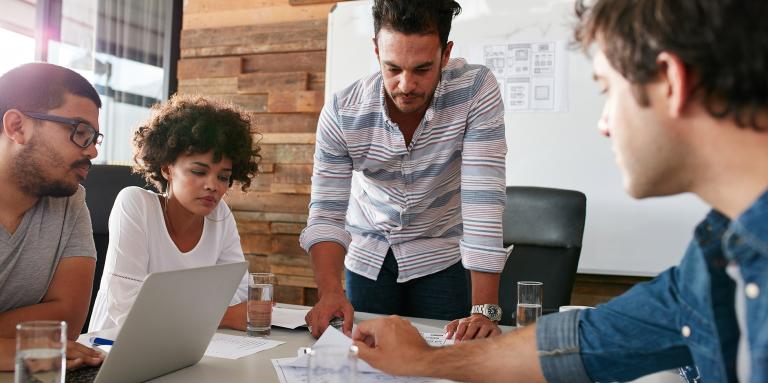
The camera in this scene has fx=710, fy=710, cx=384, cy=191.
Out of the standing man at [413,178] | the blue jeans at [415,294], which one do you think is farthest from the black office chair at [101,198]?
the blue jeans at [415,294]

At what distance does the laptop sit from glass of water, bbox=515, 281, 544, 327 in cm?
61

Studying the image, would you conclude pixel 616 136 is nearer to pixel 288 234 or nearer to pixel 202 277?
pixel 202 277

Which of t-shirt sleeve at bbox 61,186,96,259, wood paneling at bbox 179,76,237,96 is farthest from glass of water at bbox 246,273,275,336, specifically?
wood paneling at bbox 179,76,237,96

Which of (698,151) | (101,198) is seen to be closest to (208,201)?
(101,198)

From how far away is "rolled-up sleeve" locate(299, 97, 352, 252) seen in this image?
1868 millimetres

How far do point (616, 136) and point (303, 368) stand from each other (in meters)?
0.65

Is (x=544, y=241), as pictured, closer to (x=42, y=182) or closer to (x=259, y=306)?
(x=259, y=306)

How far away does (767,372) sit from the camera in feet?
2.25

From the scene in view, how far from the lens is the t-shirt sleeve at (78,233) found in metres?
1.60

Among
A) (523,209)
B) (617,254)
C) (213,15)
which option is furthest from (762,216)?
(213,15)

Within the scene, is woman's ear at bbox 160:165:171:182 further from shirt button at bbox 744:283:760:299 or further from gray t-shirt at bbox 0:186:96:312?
shirt button at bbox 744:283:760:299

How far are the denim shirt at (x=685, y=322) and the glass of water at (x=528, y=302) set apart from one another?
0.39m

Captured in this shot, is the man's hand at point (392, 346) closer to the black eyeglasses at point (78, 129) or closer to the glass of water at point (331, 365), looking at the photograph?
the glass of water at point (331, 365)

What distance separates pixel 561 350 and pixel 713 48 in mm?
538
